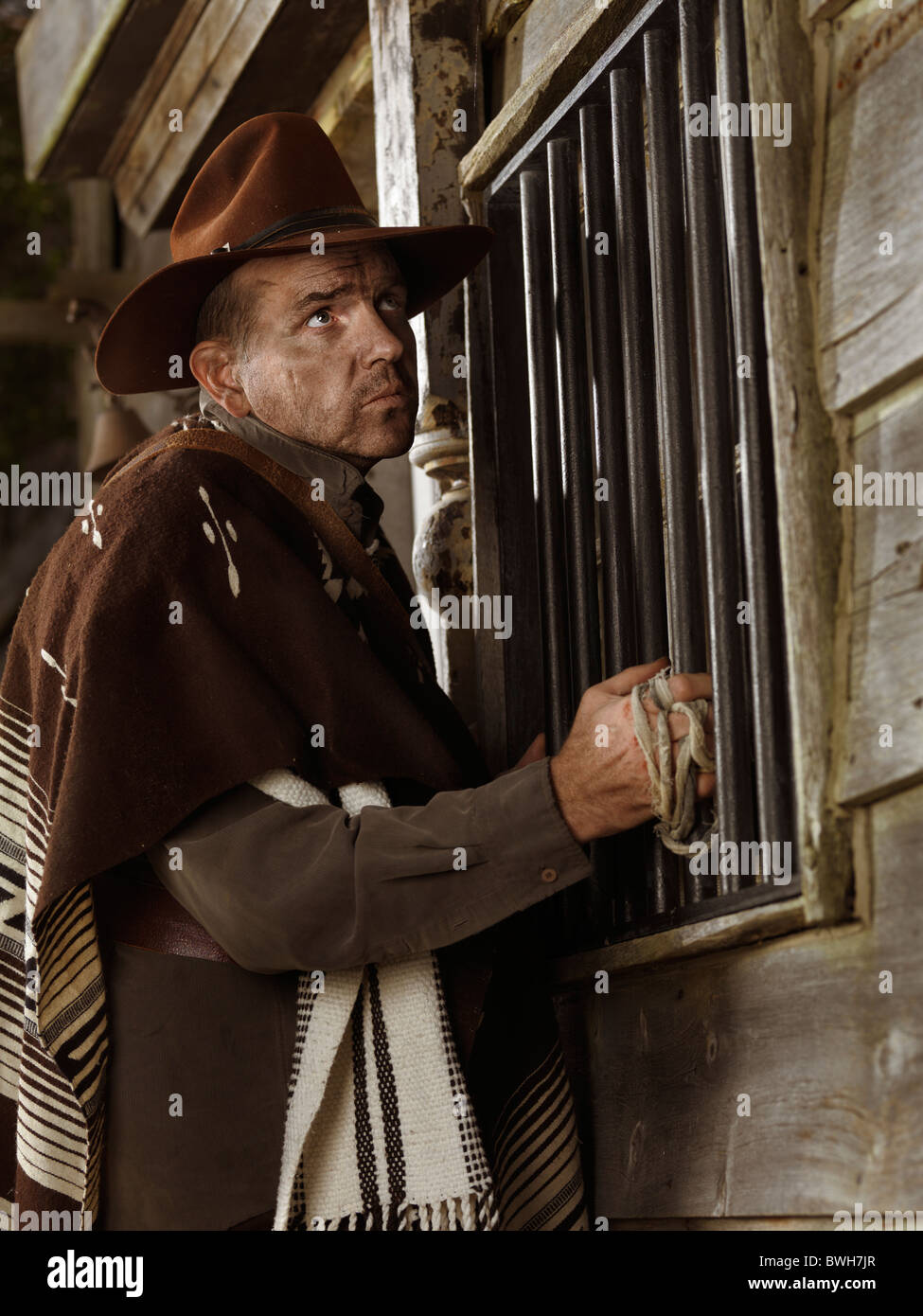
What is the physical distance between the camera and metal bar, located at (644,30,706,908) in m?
1.74

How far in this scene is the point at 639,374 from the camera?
188 centimetres

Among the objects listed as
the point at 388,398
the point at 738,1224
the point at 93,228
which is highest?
the point at 93,228

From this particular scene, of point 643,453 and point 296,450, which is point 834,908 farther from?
point 296,450

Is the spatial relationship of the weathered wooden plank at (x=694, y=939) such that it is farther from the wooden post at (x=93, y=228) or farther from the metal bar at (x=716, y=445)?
the wooden post at (x=93, y=228)

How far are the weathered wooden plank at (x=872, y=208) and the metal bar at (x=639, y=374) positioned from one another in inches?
14.8

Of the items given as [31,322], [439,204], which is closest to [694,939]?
[439,204]

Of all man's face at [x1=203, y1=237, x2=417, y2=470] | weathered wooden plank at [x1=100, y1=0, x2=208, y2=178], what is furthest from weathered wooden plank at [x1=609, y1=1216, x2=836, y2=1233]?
weathered wooden plank at [x1=100, y1=0, x2=208, y2=178]

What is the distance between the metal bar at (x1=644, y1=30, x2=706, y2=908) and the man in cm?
9

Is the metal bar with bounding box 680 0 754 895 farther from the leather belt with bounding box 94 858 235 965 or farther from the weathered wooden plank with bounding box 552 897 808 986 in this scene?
the leather belt with bounding box 94 858 235 965

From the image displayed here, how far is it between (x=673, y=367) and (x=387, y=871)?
626mm

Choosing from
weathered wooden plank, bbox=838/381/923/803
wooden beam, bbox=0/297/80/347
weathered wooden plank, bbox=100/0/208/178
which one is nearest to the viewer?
weathered wooden plank, bbox=838/381/923/803

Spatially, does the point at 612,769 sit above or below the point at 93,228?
below

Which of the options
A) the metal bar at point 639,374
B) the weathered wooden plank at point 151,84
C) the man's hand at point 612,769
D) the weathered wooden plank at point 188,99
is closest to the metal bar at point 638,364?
the metal bar at point 639,374

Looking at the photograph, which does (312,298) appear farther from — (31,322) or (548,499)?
(31,322)
